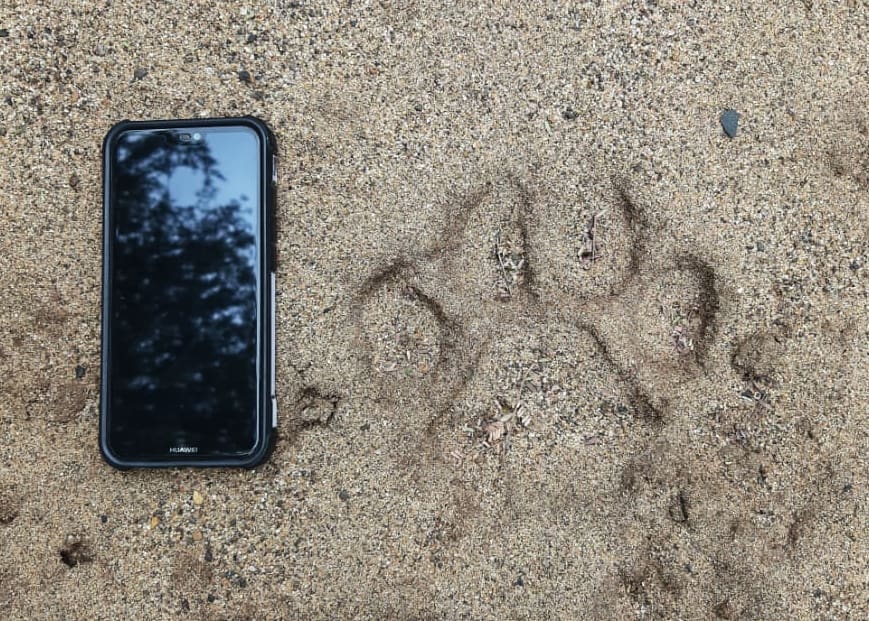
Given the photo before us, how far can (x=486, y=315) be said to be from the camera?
167 centimetres

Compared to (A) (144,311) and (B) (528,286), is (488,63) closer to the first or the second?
(B) (528,286)

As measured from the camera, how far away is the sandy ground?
5.35 ft

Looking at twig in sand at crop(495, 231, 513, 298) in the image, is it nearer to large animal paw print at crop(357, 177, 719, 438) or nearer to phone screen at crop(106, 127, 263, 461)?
large animal paw print at crop(357, 177, 719, 438)

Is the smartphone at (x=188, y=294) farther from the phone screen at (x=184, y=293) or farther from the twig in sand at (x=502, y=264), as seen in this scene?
the twig in sand at (x=502, y=264)

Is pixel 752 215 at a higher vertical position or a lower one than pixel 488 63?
lower

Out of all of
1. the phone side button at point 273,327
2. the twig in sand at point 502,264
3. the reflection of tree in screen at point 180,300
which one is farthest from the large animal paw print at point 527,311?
the reflection of tree in screen at point 180,300

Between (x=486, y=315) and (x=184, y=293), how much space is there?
79 cm

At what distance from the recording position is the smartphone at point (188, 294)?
1.61m

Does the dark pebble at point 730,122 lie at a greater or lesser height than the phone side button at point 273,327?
greater

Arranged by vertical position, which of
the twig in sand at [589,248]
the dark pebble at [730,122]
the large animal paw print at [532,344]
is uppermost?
the dark pebble at [730,122]

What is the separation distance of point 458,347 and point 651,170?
698mm

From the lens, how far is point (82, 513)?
1633 mm

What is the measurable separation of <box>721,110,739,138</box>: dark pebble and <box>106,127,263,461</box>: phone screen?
1.24m

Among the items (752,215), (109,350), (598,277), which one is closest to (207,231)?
(109,350)
